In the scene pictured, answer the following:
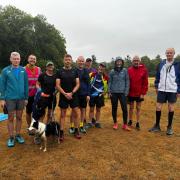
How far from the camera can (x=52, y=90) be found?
7.22 meters

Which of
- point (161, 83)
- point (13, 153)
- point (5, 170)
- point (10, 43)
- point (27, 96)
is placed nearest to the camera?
point (5, 170)

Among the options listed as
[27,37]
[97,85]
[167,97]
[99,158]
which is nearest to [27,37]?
[27,37]

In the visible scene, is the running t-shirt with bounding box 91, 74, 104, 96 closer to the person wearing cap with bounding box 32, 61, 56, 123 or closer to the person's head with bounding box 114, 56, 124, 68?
the person's head with bounding box 114, 56, 124, 68

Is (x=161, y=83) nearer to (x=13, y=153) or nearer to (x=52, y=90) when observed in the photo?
(x=52, y=90)

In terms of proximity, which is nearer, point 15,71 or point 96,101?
point 15,71

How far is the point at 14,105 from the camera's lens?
6.93m

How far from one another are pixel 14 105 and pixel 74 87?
151cm

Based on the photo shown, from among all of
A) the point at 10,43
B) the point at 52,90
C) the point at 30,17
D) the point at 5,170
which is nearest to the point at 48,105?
the point at 52,90

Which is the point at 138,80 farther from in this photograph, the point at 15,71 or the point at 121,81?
the point at 15,71

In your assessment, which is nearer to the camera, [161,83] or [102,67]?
[161,83]

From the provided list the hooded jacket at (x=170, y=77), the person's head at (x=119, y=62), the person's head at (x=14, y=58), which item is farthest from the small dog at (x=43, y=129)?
the hooded jacket at (x=170, y=77)

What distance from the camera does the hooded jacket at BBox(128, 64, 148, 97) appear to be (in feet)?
27.8

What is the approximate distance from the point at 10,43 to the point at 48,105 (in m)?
47.5

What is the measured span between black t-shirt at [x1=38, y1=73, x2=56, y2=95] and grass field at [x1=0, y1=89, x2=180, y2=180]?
1299mm
